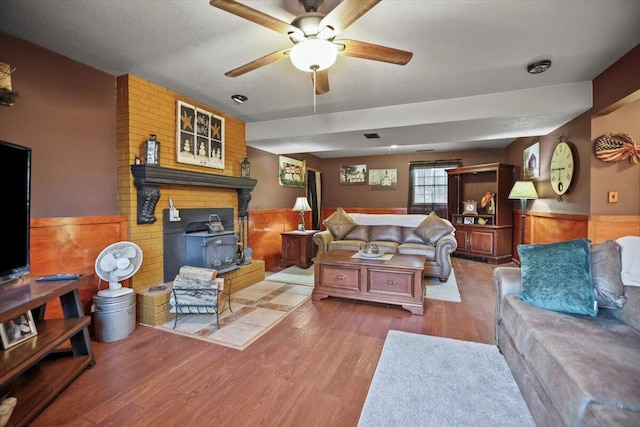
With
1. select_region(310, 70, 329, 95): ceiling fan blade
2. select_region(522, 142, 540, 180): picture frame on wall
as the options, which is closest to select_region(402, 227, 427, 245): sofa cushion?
select_region(522, 142, 540, 180): picture frame on wall

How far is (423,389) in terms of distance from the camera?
1.76 metres

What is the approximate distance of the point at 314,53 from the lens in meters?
1.78

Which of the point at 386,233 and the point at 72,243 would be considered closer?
the point at 72,243

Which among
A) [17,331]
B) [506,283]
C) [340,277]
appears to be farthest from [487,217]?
[17,331]

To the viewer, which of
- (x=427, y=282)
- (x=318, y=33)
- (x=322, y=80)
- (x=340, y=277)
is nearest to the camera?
(x=318, y=33)

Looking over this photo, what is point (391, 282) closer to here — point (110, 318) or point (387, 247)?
point (387, 247)

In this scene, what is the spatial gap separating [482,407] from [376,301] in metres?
1.62

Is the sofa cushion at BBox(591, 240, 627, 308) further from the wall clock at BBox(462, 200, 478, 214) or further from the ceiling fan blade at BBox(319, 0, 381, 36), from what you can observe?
the wall clock at BBox(462, 200, 478, 214)

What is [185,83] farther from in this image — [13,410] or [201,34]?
[13,410]

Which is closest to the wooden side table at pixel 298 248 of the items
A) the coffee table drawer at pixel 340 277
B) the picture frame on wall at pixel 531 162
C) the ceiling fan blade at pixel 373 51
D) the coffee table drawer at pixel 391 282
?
the coffee table drawer at pixel 340 277

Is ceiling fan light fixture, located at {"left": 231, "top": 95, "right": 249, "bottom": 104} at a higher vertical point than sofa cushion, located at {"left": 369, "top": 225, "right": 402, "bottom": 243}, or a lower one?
higher

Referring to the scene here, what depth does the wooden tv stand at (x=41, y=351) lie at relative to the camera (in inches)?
57.7

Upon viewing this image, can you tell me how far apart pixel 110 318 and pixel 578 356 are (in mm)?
3147

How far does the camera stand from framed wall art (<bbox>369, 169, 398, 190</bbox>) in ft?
24.3
